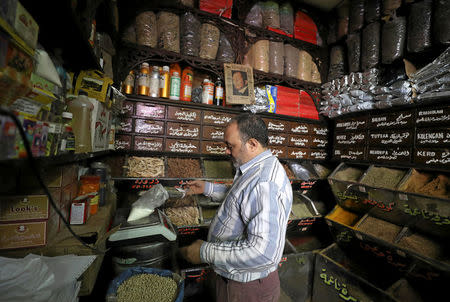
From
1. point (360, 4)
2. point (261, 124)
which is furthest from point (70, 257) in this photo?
point (360, 4)

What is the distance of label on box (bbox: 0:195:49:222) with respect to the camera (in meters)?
0.90

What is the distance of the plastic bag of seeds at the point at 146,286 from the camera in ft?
3.69

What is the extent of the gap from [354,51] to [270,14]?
145cm

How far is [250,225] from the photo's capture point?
1.04 meters

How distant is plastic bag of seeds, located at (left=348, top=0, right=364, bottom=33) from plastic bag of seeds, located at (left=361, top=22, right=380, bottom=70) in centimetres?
16

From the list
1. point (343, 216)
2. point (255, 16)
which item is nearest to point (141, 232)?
point (343, 216)

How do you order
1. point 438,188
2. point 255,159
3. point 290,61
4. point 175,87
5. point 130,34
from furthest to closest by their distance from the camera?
1. point 290,61
2. point 175,87
3. point 130,34
4. point 438,188
5. point 255,159

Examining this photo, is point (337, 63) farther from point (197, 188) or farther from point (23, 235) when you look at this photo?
point (23, 235)

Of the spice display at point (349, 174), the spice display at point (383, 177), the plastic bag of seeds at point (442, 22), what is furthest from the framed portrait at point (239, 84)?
the plastic bag of seeds at point (442, 22)

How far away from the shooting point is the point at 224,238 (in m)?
1.24

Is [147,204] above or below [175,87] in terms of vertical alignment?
below

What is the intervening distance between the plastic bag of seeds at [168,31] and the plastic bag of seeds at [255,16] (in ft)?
3.85

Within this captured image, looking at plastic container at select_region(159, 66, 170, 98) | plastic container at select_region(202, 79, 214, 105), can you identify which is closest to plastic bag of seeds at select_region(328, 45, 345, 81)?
plastic container at select_region(202, 79, 214, 105)

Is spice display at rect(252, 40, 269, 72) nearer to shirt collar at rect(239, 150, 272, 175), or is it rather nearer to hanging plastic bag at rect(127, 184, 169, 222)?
shirt collar at rect(239, 150, 272, 175)
